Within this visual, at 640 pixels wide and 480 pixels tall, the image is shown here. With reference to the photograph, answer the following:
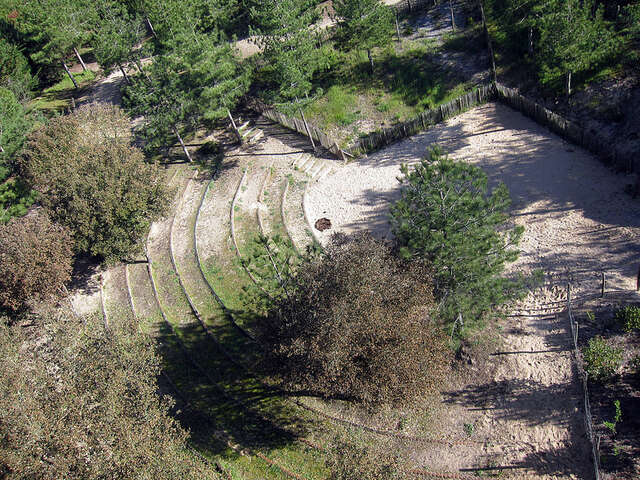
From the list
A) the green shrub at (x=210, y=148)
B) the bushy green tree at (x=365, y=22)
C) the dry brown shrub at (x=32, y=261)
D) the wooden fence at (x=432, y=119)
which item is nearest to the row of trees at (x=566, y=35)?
the wooden fence at (x=432, y=119)

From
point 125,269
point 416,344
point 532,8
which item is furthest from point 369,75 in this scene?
point 416,344

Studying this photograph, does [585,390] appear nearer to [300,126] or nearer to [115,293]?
[115,293]

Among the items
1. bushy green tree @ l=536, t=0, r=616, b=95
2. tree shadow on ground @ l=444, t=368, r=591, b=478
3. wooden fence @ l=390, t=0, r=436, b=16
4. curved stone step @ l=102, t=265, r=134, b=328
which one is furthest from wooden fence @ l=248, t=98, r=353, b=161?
tree shadow on ground @ l=444, t=368, r=591, b=478

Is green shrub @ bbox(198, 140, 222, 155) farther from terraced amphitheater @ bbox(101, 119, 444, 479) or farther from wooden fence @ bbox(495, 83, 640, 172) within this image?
wooden fence @ bbox(495, 83, 640, 172)

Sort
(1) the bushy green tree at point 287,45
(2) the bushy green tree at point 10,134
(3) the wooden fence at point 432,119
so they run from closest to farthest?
1. (1) the bushy green tree at point 287,45
2. (3) the wooden fence at point 432,119
3. (2) the bushy green tree at point 10,134

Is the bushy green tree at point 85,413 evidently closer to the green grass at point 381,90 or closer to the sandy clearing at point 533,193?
the sandy clearing at point 533,193

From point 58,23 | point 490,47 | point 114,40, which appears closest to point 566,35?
point 490,47
